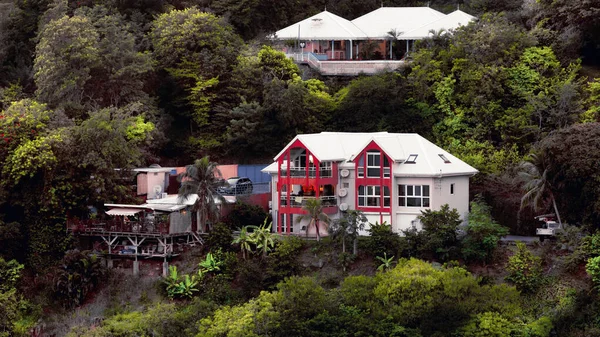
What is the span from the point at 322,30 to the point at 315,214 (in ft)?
74.3

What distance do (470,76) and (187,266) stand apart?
1866 cm

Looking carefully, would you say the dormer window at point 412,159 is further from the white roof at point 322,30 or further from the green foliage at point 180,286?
the white roof at point 322,30

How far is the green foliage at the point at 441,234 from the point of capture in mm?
60062

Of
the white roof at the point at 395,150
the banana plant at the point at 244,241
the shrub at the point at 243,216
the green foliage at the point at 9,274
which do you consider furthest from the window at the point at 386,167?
the green foliage at the point at 9,274

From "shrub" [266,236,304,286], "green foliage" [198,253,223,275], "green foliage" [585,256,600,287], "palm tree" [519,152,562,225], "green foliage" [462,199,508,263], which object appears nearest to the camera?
"green foliage" [585,256,600,287]

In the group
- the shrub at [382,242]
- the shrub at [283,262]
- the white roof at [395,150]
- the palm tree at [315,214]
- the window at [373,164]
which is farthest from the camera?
the window at [373,164]

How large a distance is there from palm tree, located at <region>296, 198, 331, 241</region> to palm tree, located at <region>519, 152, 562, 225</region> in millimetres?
9499

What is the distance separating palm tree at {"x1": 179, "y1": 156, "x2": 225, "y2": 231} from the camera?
208ft

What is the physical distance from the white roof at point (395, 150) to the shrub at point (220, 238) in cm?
456

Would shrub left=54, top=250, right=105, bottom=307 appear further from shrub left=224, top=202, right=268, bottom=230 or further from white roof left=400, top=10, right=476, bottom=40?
white roof left=400, top=10, right=476, bottom=40

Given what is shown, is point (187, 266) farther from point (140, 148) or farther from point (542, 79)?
point (542, 79)

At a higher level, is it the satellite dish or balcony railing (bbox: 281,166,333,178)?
balcony railing (bbox: 281,166,333,178)

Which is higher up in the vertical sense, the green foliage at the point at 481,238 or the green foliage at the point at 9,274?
the green foliage at the point at 481,238

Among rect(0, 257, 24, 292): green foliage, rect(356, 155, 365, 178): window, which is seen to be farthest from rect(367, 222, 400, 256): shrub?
rect(0, 257, 24, 292): green foliage
